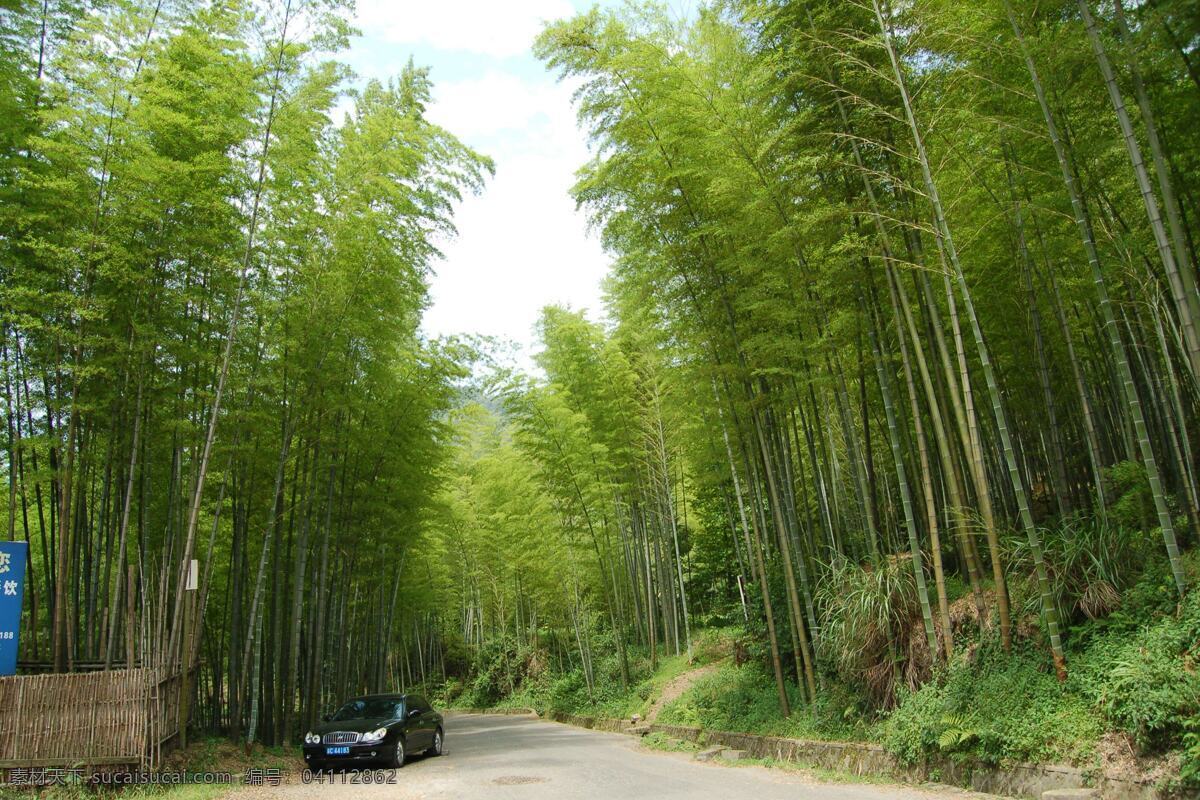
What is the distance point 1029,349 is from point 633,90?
5114 mm

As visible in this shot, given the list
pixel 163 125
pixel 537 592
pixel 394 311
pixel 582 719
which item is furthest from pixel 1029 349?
pixel 537 592

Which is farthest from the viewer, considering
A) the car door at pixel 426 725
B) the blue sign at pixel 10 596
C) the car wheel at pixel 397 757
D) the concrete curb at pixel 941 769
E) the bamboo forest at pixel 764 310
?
the car door at pixel 426 725

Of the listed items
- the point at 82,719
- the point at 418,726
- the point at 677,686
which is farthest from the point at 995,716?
the point at 677,686

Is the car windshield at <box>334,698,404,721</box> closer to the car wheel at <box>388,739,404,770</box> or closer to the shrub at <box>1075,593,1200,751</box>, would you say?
the car wheel at <box>388,739,404,770</box>

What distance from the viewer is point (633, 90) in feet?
21.6

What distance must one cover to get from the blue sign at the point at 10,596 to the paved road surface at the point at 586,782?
2.05m

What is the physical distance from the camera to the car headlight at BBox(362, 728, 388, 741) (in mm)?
6961

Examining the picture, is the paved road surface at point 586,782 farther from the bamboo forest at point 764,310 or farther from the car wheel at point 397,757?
the bamboo forest at point 764,310

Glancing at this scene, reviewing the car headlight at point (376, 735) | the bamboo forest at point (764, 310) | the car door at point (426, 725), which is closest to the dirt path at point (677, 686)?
the bamboo forest at point (764, 310)

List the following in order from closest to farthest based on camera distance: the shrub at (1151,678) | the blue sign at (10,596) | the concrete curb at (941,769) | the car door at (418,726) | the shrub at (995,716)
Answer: the shrub at (1151,678) → the concrete curb at (941,769) → the shrub at (995,716) → the blue sign at (10,596) → the car door at (418,726)

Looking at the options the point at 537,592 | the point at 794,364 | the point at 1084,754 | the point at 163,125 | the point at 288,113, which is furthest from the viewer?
the point at 537,592

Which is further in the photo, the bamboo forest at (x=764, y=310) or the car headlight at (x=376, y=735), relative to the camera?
the car headlight at (x=376, y=735)

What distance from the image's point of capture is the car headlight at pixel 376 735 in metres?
6.96

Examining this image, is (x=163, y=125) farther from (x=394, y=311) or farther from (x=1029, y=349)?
(x=1029, y=349)
